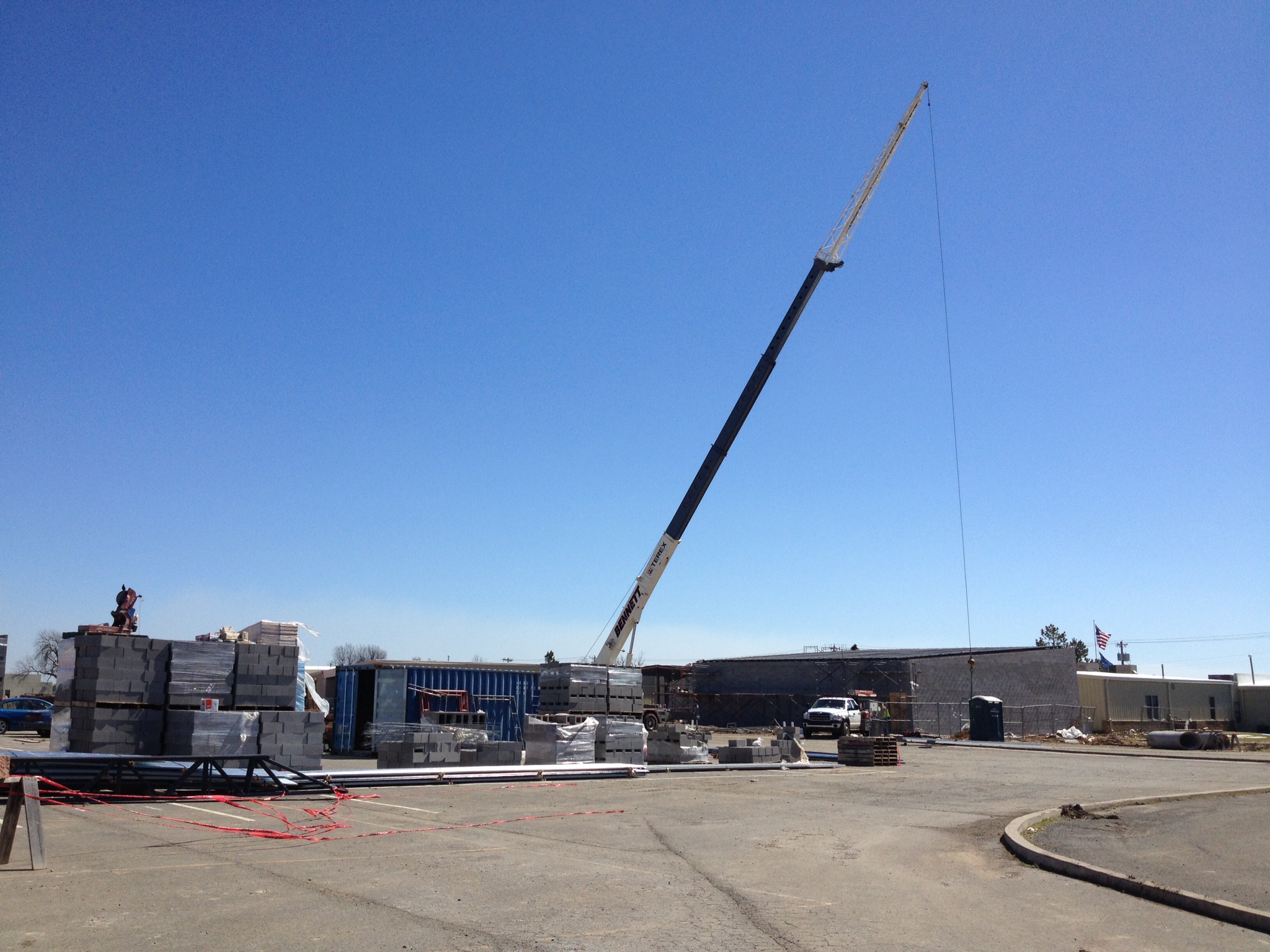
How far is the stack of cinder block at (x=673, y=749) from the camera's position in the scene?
2573cm

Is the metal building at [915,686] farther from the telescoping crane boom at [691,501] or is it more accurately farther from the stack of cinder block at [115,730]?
the stack of cinder block at [115,730]

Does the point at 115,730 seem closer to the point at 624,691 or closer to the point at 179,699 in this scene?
the point at 179,699

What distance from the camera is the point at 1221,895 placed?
29.9 feet

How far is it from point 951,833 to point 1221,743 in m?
32.3

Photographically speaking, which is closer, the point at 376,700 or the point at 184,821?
the point at 184,821

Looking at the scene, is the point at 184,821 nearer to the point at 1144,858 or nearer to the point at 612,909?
the point at 612,909

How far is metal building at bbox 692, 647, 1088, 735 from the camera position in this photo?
48750mm

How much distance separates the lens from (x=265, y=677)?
18016 mm

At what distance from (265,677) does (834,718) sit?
2895 centimetres

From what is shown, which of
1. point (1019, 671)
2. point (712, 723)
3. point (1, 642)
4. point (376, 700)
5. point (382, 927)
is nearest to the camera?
point (382, 927)

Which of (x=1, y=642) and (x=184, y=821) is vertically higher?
(x=1, y=642)

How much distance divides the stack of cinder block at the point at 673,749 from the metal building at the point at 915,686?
2429 cm

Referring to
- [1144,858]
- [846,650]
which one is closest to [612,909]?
[1144,858]

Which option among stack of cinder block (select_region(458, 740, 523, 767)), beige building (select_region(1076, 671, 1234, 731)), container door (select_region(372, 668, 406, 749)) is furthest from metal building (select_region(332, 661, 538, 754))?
beige building (select_region(1076, 671, 1234, 731))
